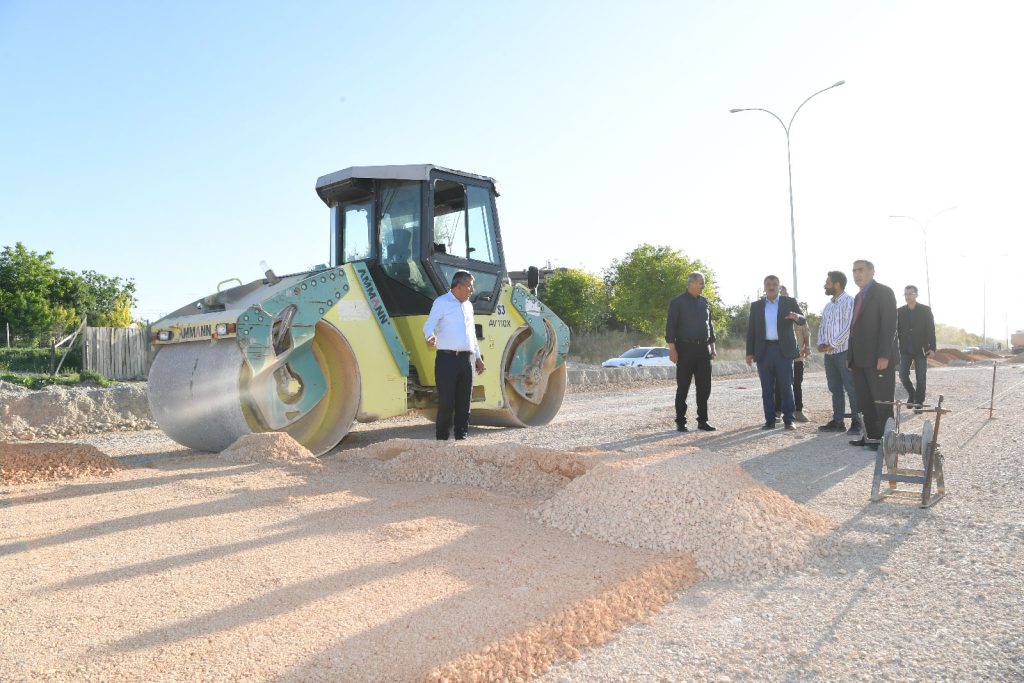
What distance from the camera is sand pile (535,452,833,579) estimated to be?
3.69m

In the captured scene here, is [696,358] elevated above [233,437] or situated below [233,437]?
above

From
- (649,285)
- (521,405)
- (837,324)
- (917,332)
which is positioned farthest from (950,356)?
(521,405)

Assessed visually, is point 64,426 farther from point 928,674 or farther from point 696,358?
point 928,674

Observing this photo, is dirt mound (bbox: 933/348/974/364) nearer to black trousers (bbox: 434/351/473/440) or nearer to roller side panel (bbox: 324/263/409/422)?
black trousers (bbox: 434/351/473/440)

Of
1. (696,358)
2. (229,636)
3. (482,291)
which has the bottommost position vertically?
(229,636)

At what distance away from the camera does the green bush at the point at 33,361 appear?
21531 millimetres

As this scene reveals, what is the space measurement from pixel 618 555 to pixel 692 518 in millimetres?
506

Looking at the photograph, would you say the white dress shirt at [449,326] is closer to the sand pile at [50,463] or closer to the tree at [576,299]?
the sand pile at [50,463]

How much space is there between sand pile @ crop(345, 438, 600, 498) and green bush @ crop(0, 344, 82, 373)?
1809cm

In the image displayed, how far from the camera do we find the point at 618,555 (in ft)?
12.1

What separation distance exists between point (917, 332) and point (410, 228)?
7640 millimetres

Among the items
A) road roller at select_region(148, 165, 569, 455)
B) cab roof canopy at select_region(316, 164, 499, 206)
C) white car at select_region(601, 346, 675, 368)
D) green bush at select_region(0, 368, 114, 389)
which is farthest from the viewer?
white car at select_region(601, 346, 675, 368)

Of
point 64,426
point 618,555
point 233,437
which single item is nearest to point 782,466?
point 618,555

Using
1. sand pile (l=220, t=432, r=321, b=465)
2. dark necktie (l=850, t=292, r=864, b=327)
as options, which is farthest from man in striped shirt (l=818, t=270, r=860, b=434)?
sand pile (l=220, t=432, r=321, b=465)
